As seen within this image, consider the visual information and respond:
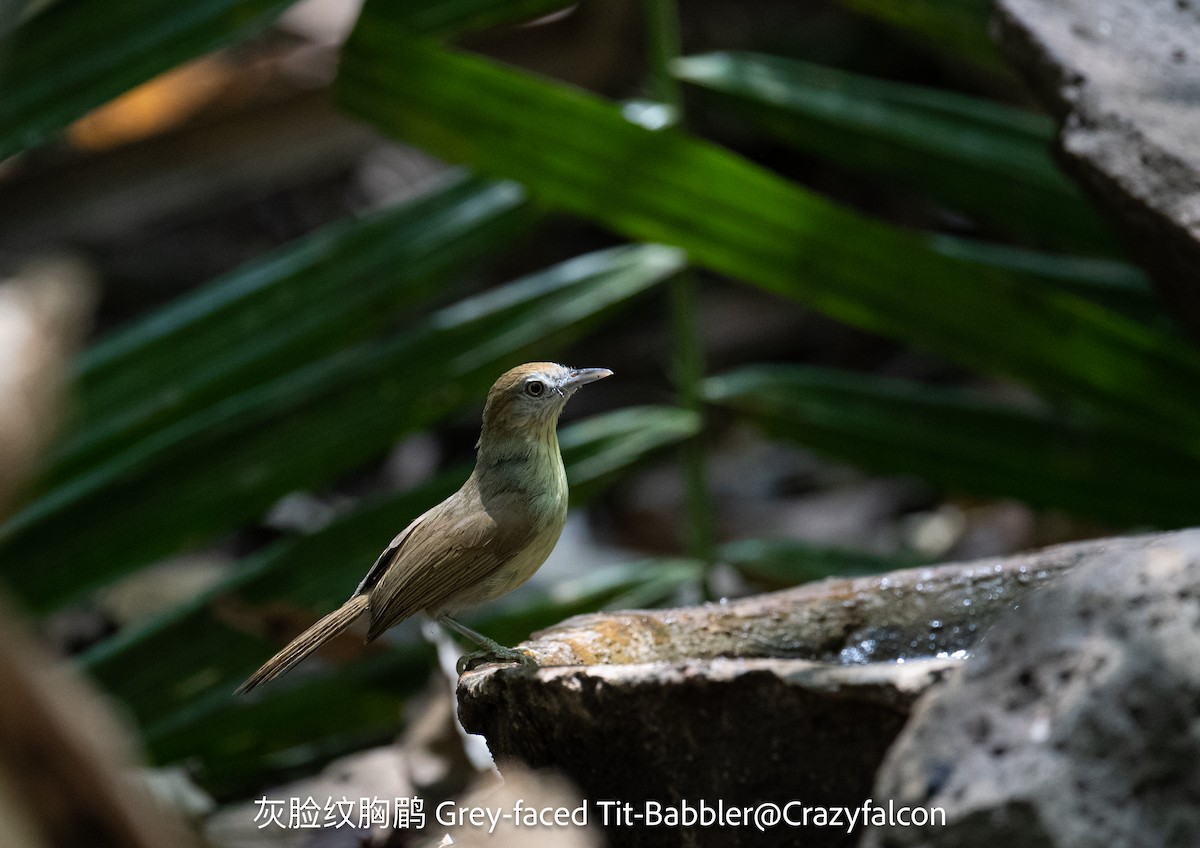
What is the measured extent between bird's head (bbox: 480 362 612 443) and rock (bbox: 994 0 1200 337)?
1.61 meters

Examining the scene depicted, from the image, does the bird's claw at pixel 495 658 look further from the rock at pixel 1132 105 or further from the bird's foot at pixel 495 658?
the rock at pixel 1132 105

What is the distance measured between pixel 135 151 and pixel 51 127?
336 cm

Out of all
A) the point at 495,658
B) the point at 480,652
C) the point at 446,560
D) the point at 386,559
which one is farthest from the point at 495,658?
the point at 386,559

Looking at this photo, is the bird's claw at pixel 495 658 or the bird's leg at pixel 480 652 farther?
the bird's leg at pixel 480 652

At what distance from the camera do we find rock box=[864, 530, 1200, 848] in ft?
4.73

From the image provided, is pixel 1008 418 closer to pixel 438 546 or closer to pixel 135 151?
pixel 438 546

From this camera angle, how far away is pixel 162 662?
4.01 metres

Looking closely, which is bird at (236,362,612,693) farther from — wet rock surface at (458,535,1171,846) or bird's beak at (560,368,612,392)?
wet rock surface at (458,535,1171,846)

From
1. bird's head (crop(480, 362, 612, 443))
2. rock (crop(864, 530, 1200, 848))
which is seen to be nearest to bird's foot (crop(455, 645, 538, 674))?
bird's head (crop(480, 362, 612, 443))

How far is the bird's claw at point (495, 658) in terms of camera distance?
2.43 meters

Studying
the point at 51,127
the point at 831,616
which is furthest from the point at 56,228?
the point at 831,616

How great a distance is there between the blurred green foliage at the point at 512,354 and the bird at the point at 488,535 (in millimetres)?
1240

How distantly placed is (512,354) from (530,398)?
130cm

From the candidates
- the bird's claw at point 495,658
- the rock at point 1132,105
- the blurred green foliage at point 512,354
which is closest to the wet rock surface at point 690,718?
the bird's claw at point 495,658
